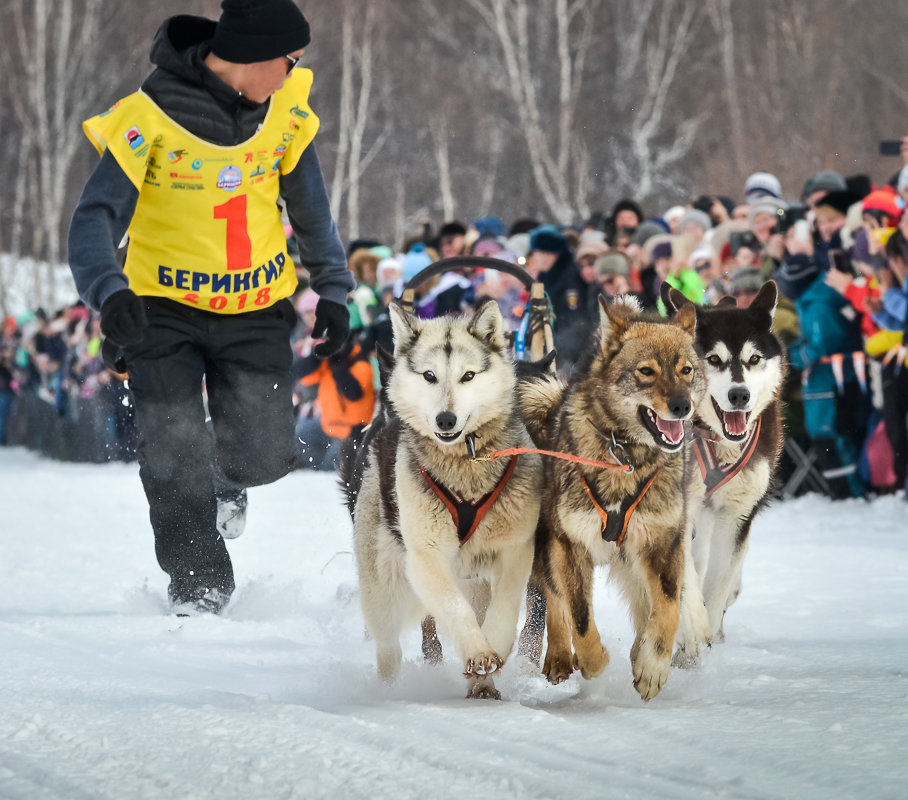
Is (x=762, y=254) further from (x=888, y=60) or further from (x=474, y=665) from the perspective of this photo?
(x=888, y=60)

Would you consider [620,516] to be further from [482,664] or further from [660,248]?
[660,248]

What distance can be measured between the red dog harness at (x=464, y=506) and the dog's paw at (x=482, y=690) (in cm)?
37

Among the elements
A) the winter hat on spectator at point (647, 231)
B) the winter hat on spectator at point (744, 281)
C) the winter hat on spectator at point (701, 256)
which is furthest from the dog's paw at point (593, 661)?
the winter hat on spectator at point (647, 231)

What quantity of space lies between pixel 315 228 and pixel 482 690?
172cm

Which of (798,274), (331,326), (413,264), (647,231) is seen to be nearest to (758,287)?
(798,274)

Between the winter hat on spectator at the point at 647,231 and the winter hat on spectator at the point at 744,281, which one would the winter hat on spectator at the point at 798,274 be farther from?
the winter hat on spectator at the point at 647,231

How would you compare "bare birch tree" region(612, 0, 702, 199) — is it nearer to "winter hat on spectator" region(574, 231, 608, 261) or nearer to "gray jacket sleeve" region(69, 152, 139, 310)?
"winter hat on spectator" region(574, 231, 608, 261)

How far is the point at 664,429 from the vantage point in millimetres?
3082

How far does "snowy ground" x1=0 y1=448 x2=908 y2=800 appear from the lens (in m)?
2.15

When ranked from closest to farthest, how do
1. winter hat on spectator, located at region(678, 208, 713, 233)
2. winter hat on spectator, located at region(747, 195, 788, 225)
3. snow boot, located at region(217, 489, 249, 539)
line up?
1. snow boot, located at region(217, 489, 249, 539)
2. winter hat on spectator, located at region(747, 195, 788, 225)
3. winter hat on spectator, located at region(678, 208, 713, 233)

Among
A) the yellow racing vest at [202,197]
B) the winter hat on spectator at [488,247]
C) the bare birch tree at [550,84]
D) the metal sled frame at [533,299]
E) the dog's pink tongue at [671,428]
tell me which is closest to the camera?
the dog's pink tongue at [671,428]

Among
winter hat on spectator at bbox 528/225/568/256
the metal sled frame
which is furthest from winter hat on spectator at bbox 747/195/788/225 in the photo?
the metal sled frame

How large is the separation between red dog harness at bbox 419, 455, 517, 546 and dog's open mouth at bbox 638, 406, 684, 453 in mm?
421

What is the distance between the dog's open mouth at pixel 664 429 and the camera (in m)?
3.06
